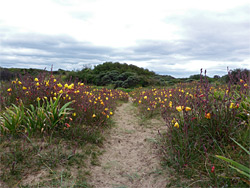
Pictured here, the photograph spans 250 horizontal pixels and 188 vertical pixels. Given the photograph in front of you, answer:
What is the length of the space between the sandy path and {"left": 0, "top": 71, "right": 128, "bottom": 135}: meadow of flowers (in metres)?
0.68

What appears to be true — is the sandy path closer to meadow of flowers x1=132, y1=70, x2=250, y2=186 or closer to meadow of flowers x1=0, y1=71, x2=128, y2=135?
meadow of flowers x1=132, y1=70, x2=250, y2=186

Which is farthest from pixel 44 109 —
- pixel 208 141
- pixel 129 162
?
pixel 208 141

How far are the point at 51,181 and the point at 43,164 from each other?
15.6 inches

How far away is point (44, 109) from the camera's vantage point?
13.0 feet

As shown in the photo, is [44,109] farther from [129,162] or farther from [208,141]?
[208,141]

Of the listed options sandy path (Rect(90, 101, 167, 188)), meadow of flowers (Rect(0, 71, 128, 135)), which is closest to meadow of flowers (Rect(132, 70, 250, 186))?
sandy path (Rect(90, 101, 167, 188))

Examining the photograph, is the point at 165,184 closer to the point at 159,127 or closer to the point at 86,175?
the point at 86,175

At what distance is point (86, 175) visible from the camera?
297 centimetres

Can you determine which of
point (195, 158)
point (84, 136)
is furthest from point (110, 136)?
point (195, 158)

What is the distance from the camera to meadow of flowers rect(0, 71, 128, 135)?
11.9 ft

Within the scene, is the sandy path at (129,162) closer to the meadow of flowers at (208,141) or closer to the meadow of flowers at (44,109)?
the meadow of flowers at (208,141)

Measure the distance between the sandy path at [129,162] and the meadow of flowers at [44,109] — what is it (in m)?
0.68

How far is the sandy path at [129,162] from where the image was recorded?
289cm

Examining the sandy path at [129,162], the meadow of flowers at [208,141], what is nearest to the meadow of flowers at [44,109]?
the sandy path at [129,162]
